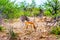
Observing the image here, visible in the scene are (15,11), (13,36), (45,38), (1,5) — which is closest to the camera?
(13,36)

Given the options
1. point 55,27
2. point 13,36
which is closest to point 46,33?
point 55,27

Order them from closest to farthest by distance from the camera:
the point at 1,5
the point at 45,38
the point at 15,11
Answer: the point at 45,38 → the point at 1,5 → the point at 15,11

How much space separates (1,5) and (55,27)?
3889 mm

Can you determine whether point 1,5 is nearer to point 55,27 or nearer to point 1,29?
point 1,29

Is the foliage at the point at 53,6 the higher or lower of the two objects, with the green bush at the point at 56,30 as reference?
higher

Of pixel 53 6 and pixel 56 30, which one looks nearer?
pixel 56 30

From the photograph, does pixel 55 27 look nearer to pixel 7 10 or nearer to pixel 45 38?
pixel 45 38

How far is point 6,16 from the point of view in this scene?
53.0 feet

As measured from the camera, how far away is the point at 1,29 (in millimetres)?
16594

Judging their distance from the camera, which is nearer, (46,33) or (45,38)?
(45,38)

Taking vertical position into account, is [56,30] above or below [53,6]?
below

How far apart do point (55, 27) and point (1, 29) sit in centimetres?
402

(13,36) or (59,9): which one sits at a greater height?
(59,9)

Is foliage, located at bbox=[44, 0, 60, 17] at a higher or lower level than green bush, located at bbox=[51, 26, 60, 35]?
higher
